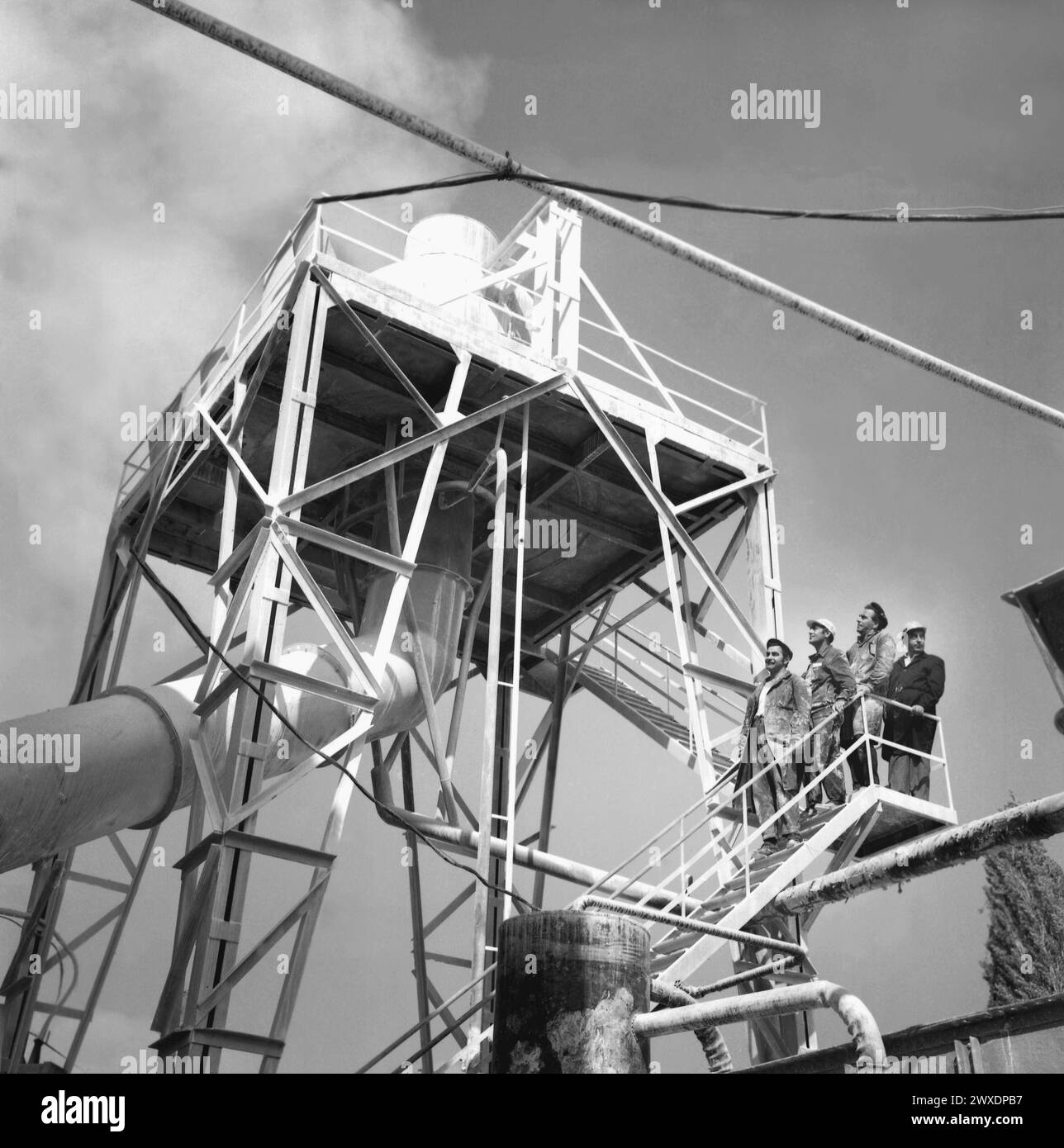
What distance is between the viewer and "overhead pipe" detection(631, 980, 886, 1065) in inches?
144

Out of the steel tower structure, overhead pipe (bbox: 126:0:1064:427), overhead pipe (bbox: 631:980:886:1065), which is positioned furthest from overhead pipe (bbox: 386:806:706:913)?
overhead pipe (bbox: 631:980:886:1065)

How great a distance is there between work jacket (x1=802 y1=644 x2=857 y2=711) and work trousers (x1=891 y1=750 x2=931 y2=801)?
0.80m

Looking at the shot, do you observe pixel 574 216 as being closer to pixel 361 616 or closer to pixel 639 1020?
pixel 361 616

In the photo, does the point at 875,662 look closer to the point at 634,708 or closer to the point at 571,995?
the point at 634,708

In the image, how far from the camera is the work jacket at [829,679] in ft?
40.9

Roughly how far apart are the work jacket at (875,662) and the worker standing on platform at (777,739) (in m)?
0.56

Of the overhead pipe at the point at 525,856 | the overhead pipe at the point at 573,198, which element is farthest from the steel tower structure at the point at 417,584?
the overhead pipe at the point at 573,198

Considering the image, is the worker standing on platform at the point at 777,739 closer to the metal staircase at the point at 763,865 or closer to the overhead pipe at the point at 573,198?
the metal staircase at the point at 763,865

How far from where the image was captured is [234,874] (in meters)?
11.3

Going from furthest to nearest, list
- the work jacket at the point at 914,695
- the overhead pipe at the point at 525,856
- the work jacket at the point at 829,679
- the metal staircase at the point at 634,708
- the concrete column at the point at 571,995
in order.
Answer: the metal staircase at the point at 634,708 → the overhead pipe at the point at 525,856 → the work jacket at the point at 829,679 → the work jacket at the point at 914,695 → the concrete column at the point at 571,995

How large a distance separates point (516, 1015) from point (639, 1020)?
37cm

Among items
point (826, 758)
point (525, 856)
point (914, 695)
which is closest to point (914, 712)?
point (914, 695)

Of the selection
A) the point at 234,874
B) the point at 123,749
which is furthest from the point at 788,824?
the point at 123,749

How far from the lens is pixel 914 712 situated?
11875 millimetres
